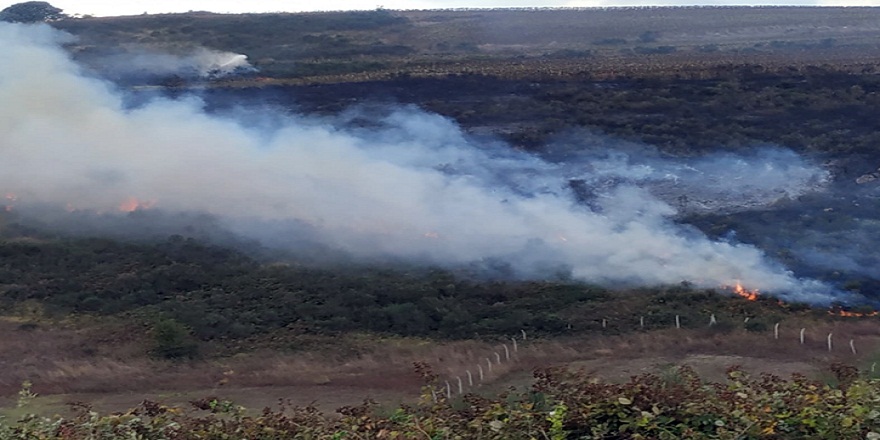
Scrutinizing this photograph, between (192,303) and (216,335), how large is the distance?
1769mm

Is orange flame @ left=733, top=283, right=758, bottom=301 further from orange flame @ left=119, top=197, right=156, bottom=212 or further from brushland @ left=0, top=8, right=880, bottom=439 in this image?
orange flame @ left=119, top=197, right=156, bottom=212

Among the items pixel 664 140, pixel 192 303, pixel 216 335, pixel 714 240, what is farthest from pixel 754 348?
pixel 664 140

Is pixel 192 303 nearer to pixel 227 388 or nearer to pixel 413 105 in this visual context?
pixel 227 388

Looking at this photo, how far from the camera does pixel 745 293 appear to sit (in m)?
16.7

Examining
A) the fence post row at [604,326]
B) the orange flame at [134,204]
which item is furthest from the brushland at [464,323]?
the orange flame at [134,204]

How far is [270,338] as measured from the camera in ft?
52.2

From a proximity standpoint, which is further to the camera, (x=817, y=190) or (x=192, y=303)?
(x=817, y=190)

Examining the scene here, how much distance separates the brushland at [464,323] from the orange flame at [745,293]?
10.1 inches

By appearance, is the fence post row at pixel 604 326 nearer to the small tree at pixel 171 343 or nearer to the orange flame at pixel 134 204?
the small tree at pixel 171 343

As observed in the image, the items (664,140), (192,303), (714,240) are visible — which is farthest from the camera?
(664,140)

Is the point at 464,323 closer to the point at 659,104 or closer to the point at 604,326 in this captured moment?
the point at 604,326

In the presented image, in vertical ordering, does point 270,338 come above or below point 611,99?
below

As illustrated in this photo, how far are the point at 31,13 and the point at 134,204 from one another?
45.3 metres

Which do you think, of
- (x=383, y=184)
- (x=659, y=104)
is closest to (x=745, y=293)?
(x=383, y=184)
